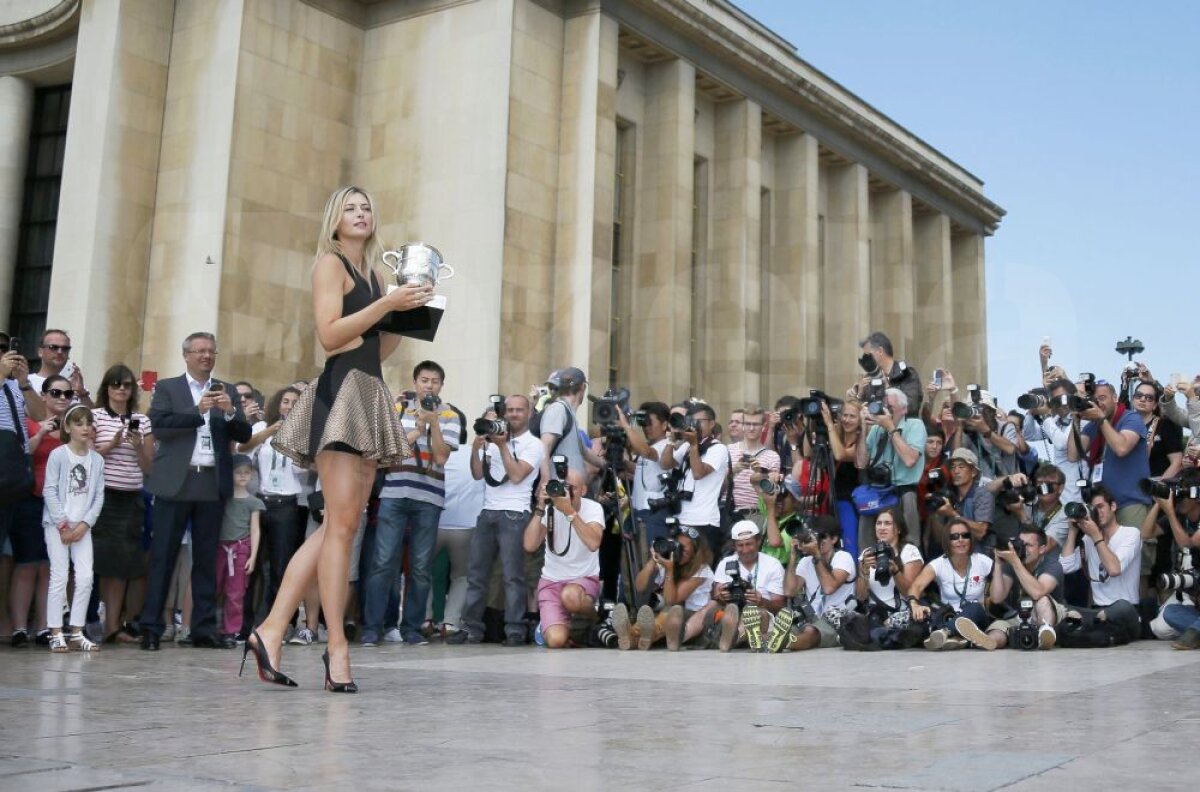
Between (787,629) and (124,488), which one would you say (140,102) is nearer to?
(124,488)

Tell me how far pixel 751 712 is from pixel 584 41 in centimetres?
2340

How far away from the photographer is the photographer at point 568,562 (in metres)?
10.4

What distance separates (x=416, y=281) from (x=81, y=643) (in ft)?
16.2

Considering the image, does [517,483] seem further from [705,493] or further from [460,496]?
[705,493]

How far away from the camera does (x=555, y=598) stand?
10531 mm

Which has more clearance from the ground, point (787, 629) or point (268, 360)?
point (268, 360)

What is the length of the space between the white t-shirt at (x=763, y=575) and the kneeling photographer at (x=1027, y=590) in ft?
5.64

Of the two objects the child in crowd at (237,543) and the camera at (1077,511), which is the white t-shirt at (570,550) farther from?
the camera at (1077,511)

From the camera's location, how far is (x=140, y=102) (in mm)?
23891

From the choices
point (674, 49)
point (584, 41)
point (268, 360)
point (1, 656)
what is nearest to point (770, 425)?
point (1, 656)

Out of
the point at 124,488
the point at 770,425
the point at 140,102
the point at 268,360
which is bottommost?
the point at 124,488

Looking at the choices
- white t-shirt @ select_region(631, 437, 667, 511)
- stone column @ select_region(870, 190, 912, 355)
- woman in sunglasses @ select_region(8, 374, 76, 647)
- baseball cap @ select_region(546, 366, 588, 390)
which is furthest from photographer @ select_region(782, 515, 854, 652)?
stone column @ select_region(870, 190, 912, 355)

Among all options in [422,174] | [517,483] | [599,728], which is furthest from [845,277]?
[599,728]

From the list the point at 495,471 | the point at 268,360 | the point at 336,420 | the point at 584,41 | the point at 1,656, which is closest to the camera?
the point at 336,420
